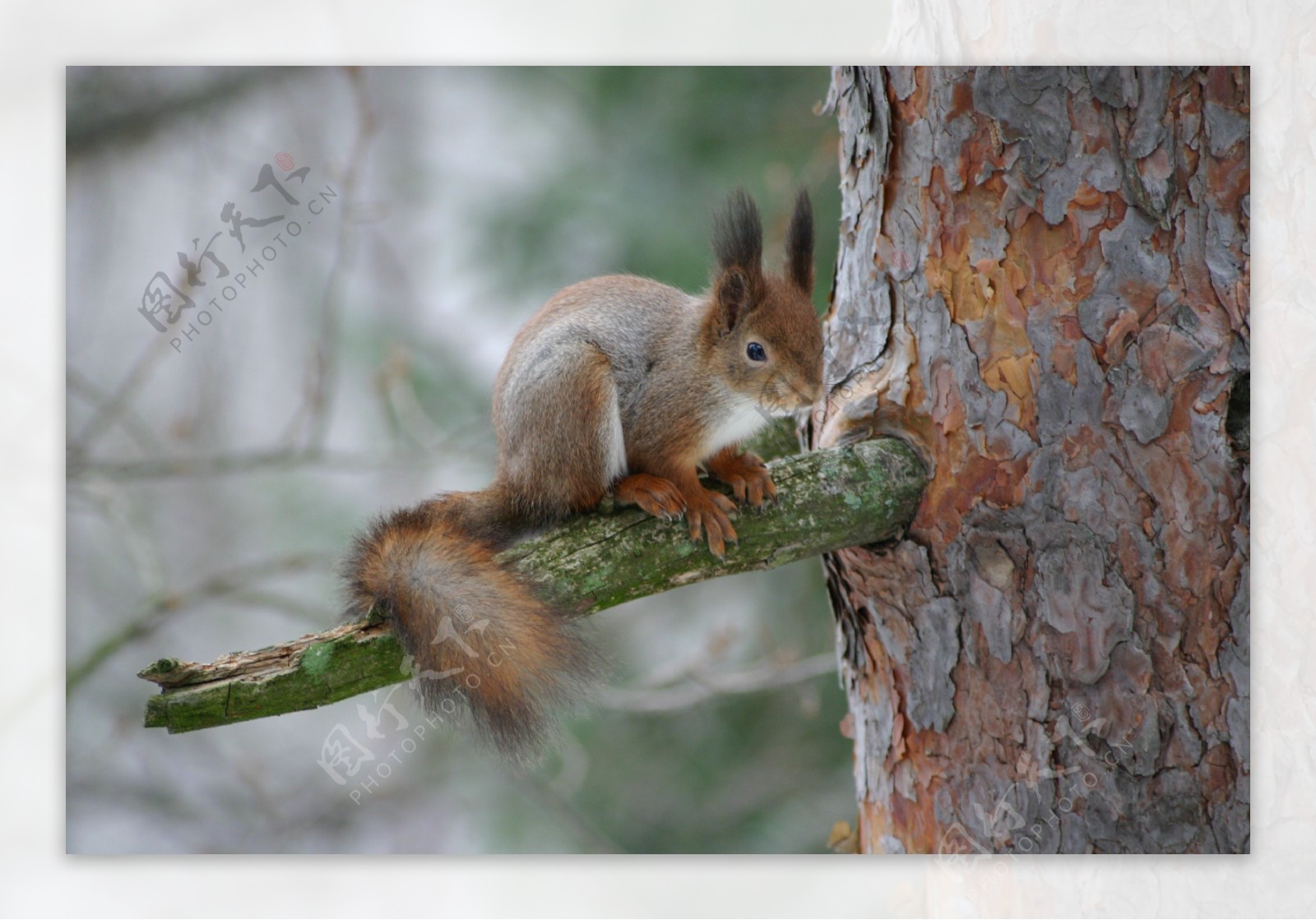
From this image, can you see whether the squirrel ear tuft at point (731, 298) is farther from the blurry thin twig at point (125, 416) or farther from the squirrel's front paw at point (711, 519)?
the blurry thin twig at point (125, 416)

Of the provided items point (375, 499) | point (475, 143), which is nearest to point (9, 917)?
point (375, 499)

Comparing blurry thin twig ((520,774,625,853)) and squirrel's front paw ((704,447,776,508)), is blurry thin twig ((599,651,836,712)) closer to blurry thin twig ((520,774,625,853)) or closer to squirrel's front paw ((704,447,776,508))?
blurry thin twig ((520,774,625,853))

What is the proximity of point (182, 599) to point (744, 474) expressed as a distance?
1109 mm

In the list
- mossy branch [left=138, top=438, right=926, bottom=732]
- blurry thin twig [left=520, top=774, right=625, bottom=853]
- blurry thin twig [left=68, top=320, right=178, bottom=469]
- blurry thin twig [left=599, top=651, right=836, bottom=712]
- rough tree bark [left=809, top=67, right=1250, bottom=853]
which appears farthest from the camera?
blurry thin twig [left=599, top=651, right=836, bottom=712]

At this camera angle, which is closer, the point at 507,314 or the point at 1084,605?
the point at 1084,605

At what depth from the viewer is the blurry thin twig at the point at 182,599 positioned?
6.33 ft

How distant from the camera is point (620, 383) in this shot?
1.86 meters

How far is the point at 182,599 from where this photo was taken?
78.5 inches

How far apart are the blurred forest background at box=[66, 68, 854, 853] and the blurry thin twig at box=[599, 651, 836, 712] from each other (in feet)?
0.47

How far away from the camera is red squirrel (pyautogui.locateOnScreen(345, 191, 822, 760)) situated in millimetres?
1740

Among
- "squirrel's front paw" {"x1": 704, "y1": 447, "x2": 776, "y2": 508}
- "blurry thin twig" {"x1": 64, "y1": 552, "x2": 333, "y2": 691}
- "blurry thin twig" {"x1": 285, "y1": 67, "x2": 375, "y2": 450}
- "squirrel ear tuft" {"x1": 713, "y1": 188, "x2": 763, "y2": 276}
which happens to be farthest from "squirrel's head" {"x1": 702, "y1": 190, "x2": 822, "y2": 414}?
"blurry thin twig" {"x1": 64, "y1": 552, "x2": 333, "y2": 691}

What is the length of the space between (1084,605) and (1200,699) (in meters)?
0.28

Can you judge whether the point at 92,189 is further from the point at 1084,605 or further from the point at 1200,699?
the point at 1200,699

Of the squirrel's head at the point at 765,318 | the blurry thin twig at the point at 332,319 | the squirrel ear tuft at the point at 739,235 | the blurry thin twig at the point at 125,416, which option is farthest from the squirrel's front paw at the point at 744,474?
the blurry thin twig at the point at 125,416
